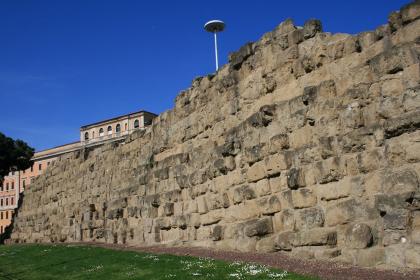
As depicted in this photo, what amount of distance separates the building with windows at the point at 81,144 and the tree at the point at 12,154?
109 ft

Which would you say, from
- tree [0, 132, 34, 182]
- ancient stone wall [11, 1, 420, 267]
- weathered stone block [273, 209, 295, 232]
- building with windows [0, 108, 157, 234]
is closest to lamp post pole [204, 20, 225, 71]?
ancient stone wall [11, 1, 420, 267]

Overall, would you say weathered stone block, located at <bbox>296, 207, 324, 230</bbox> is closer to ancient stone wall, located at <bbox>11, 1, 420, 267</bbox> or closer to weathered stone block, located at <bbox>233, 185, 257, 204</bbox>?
ancient stone wall, located at <bbox>11, 1, 420, 267</bbox>

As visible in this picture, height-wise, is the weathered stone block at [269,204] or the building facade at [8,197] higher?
the building facade at [8,197]

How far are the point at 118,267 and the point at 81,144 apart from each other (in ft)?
268

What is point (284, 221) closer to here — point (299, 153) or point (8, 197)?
point (299, 153)

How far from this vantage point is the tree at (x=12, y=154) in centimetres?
4894

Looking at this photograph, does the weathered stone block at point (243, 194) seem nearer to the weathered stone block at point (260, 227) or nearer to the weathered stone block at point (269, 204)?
the weathered stone block at point (269, 204)

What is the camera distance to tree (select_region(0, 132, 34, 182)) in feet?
161

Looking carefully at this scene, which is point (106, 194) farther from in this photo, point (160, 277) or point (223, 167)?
point (160, 277)

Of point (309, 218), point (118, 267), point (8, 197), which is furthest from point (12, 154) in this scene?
point (8, 197)

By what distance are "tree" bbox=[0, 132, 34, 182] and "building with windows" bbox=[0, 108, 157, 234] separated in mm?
33191

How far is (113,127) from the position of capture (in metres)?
91.2

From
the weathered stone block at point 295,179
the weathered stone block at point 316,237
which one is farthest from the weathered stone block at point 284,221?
the weathered stone block at point 295,179

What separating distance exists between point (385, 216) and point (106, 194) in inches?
653
